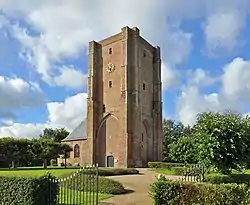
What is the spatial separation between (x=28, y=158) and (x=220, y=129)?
1535 inches

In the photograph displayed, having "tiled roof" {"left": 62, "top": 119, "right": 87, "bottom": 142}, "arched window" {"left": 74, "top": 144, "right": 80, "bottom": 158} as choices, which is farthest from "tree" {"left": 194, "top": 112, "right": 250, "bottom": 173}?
"arched window" {"left": 74, "top": 144, "right": 80, "bottom": 158}

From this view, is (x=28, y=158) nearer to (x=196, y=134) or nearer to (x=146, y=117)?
(x=146, y=117)

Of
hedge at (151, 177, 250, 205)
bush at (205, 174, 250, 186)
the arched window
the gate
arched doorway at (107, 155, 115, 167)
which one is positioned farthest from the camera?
the arched window

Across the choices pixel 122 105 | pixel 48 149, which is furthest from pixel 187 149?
pixel 122 105

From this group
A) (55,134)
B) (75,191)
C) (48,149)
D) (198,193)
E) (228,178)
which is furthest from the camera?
(55,134)

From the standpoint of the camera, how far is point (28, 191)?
42.6 ft

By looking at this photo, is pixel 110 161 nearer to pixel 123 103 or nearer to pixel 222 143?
pixel 123 103

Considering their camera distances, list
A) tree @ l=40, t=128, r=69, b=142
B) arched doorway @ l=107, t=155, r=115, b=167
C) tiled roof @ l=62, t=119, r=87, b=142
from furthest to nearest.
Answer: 1. tree @ l=40, t=128, r=69, b=142
2. tiled roof @ l=62, t=119, r=87, b=142
3. arched doorway @ l=107, t=155, r=115, b=167

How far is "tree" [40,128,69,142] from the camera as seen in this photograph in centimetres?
9346

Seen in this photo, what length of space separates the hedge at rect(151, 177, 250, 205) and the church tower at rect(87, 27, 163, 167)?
137ft

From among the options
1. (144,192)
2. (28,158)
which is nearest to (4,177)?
(144,192)

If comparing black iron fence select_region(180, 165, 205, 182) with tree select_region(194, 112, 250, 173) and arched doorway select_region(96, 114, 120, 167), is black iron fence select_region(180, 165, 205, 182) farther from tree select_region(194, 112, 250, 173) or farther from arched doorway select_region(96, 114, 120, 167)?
arched doorway select_region(96, 114, 120, 167)

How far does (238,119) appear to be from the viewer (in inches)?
874

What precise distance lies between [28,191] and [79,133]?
5420 centimetres
